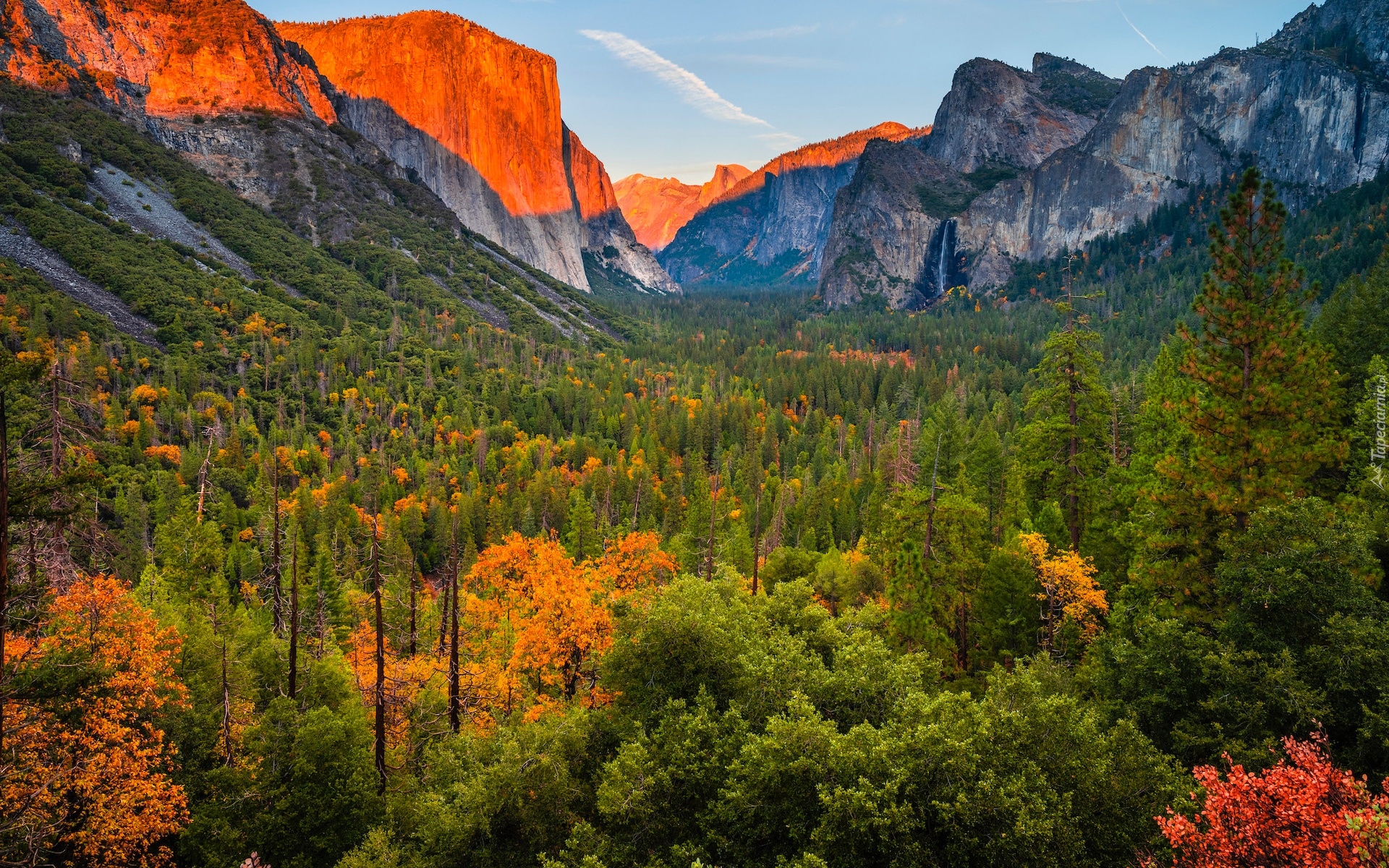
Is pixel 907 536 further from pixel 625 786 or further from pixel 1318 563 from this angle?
pixel 625 786

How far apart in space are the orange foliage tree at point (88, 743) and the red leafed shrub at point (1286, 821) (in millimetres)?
18534

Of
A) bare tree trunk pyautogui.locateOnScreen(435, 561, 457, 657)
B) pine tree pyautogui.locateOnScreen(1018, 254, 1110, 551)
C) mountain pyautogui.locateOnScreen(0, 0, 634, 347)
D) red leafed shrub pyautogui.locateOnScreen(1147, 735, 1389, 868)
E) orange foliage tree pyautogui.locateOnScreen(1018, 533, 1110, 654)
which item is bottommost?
bare tree trunk pyautogui.locateOnScreen(435, 561, 457, 657)

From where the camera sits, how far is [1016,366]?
14700 centimetres

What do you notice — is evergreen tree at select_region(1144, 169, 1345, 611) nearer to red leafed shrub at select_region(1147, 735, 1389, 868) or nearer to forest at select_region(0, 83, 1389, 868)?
forest at select_region(0, 83, 1389, 868)

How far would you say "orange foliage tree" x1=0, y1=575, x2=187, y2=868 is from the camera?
13469 mm

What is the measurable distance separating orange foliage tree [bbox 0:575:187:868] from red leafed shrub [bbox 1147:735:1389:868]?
60.8 ft

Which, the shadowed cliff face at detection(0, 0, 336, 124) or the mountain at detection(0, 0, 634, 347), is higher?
the shadowed cliff face at detection(0, 0, 336, 124)

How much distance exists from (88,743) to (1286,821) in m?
22.0

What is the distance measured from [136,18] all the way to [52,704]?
261460 millimetres

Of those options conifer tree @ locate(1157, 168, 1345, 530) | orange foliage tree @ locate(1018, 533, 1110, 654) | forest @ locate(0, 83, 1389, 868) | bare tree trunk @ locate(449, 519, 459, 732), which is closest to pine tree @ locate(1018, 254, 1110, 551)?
forest @ locate(0, 83, 1389, 868)

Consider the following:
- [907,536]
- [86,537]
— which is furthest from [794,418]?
[86,537]

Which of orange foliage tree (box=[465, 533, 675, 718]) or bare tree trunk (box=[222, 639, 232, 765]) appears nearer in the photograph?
bare tree trunk (box=[222, 639, 232, 765])

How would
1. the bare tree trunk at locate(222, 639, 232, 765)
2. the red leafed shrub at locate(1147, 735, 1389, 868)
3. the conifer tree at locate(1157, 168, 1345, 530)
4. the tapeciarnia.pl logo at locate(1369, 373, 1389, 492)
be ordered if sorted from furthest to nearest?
the tapeciarnia.pl logo at locate(1369, 373, 1389, 492)
the bare tree trunk at locate(222, 639, 232, 765)
the conifer tree at locate(1157, 168, 1345, 530)
the red leafed shrub at locate(1147, 735, 1389, 868)

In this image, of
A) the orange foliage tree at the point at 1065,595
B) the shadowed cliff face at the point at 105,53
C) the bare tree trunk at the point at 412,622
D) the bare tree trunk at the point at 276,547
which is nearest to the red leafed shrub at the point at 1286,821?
the orange foliage tree at the point at 1065,595
